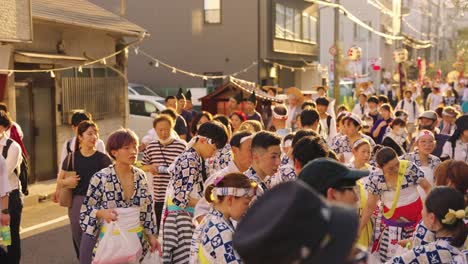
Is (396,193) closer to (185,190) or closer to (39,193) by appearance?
(185,190)

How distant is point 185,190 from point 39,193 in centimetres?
859

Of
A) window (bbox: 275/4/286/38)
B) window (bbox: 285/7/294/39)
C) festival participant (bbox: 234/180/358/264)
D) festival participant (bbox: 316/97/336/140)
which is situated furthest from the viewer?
window (bbox: 285/7/294/39)

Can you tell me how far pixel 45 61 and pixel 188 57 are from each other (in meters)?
18.7

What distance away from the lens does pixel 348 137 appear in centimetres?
935

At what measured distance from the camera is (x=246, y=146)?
20.0 ft

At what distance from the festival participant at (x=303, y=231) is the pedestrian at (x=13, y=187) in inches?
246

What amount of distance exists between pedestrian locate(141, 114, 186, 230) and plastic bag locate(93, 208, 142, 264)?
245cm

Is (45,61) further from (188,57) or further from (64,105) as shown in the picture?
(188,57)

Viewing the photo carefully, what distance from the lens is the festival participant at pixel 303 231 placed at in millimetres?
1941

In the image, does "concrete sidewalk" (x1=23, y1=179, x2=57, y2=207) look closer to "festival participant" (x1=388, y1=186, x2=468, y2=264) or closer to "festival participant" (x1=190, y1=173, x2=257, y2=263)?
"festival participant" (x1=190, y1=173, x2=257, y2=263)

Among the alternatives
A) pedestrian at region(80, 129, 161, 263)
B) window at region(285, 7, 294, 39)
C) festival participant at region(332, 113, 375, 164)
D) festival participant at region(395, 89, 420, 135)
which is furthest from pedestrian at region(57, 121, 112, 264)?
window at region(285, 7, 294, 39)

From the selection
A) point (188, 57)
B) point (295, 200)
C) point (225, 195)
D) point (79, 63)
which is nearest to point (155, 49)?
point (188, 57)

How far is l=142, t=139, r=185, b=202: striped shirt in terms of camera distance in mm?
8453

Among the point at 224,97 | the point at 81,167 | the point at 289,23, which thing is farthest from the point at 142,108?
the point at 81,167
